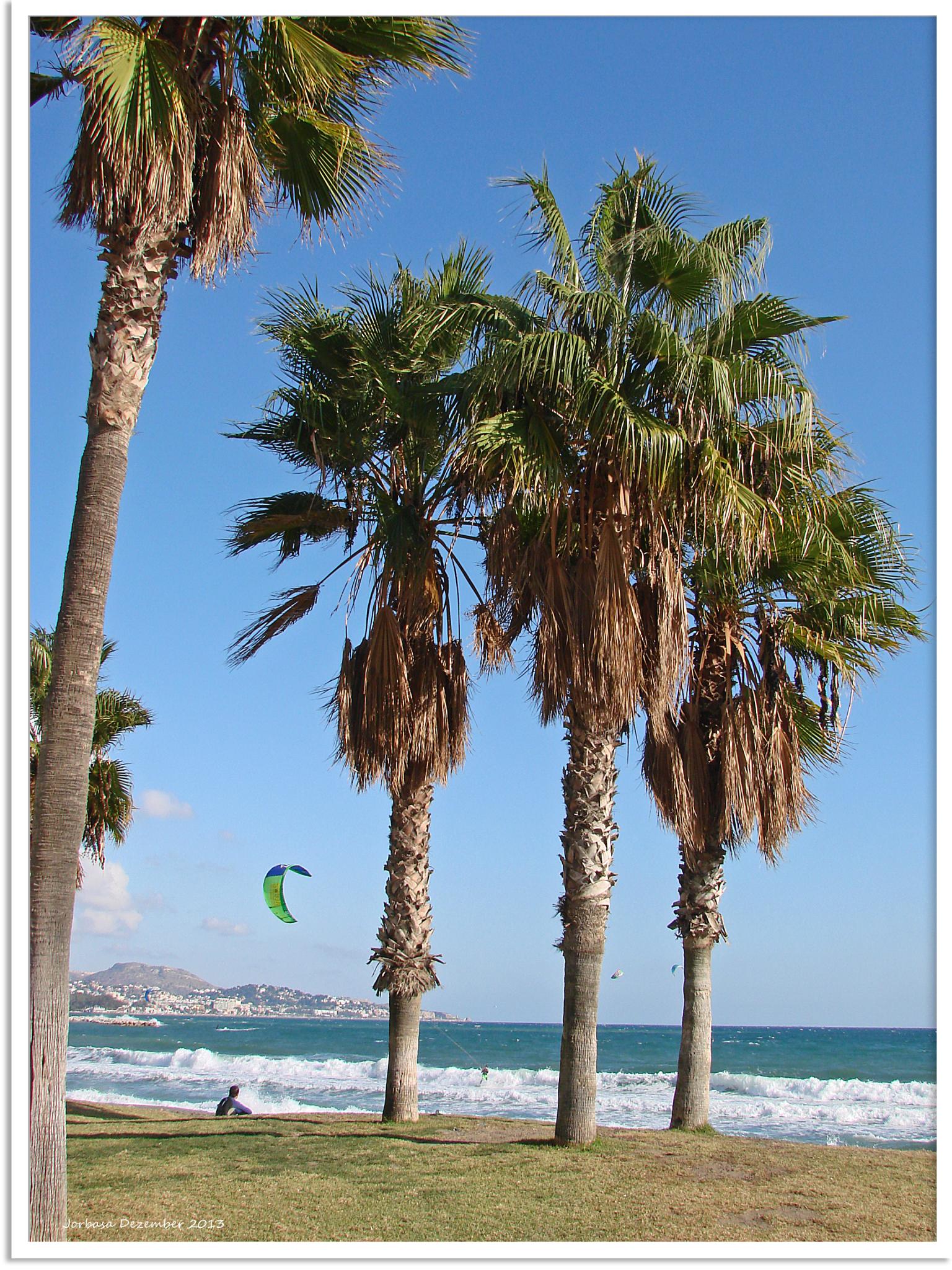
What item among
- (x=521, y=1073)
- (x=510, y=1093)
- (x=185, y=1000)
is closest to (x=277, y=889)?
(x=510, y=1093)

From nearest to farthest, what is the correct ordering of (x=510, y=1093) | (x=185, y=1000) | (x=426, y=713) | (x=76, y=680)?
(x=76, y=680)
(x=426, y=713)
(x=510, y=1093)
(x=185, y=1000)

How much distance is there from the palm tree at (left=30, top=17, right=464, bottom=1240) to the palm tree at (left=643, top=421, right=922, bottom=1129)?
238 inches

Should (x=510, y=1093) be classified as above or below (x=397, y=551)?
below

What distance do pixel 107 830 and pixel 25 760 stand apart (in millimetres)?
13637

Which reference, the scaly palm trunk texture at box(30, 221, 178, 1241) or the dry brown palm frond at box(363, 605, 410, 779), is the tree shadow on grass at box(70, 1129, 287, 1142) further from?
the scaly palm trunk texture at box(30, 221, 178, 1241)

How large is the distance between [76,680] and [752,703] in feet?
27.7

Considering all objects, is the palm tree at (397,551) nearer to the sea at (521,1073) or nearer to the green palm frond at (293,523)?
the green palm frond at (293,523)

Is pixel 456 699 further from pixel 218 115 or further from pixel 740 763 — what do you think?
pixel 218 115

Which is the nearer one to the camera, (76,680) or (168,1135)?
(76,680)

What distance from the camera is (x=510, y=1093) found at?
36500 millimetres

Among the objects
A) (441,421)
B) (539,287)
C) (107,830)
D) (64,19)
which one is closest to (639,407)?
(539,287)

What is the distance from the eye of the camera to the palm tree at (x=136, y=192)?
6168 mm

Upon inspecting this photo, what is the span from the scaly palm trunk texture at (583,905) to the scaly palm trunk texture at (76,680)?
226 inches
